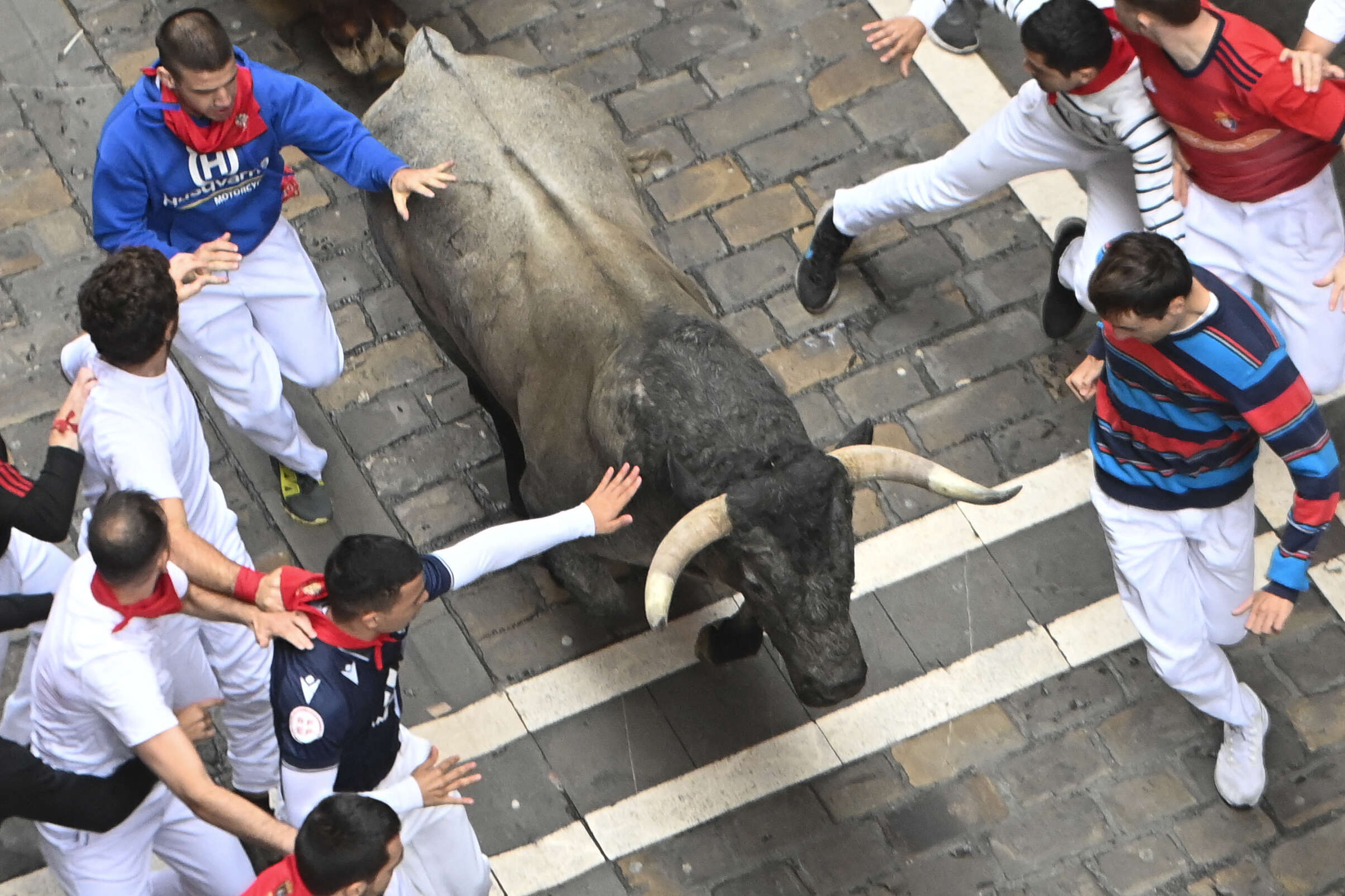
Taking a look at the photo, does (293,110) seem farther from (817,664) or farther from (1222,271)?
(1222,271)

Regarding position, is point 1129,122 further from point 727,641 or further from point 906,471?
point 727,641

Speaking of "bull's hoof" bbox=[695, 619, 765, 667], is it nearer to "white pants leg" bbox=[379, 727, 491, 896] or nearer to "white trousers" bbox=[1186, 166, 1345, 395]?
"white pants leg" bbox=[379, 727, 491, 896]

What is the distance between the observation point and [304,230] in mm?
9297

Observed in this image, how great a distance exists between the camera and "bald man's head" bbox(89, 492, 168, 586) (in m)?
5.18

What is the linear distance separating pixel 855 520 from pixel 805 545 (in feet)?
6.67

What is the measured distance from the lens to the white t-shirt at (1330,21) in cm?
664

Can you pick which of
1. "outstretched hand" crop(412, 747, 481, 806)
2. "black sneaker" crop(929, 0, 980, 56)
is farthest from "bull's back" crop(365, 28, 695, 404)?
"black sneaker" crop(929, 0, 980, 56)

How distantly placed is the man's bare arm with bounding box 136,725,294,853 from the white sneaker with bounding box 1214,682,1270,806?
434 cm

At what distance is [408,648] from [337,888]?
3.08 metres

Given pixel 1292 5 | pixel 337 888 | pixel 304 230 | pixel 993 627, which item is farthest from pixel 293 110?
pixel 1292 5

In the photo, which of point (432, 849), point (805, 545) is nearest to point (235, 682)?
point (432, 849)

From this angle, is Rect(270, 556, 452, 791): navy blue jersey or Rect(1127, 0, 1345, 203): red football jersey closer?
Rect(270, 556, 452, 791): navy blue jersey

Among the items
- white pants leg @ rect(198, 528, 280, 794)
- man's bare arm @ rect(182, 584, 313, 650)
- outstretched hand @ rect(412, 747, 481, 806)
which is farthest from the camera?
white pants leg @ rect(198, 528, 280, 794)

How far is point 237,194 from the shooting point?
276 inches
